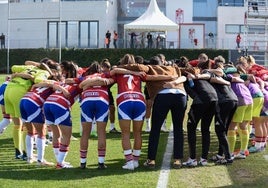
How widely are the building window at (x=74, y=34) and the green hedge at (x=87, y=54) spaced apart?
402 cm

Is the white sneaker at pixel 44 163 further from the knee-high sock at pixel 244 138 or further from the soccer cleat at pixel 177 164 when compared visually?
the knee-high sock at pixel 244 138

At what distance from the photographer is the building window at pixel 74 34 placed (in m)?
48.8

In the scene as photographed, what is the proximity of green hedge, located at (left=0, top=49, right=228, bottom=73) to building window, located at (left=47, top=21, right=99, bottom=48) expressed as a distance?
4.02 m

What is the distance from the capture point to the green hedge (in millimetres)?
42062

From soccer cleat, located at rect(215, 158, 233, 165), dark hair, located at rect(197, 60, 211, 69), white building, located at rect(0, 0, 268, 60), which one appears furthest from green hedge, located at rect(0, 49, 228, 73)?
soccer cleat, located at rect(215, 158, 233, 165)

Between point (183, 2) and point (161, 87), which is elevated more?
point (183, 2)

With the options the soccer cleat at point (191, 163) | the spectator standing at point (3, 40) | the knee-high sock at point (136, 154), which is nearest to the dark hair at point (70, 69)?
the knee-high sock at point (136, 154)

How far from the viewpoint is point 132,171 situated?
28.3 ft

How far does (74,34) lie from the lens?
1953 inches

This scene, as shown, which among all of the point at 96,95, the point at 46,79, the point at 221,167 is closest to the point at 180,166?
the point at 221,167

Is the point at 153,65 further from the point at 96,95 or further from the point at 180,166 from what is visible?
the point at 180,166

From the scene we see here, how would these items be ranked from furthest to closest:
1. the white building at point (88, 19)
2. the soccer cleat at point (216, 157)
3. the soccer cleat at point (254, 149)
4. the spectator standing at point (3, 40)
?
the white building at point (88, 19) < the spectator standing at point (3, 40) < the soccer cleat at point (254, 149) < the soccer cleat at point (216, 157)

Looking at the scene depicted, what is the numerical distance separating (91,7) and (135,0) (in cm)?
Result: 491

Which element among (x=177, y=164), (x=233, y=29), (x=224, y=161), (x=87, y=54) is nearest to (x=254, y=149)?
(x=224, y=161)
